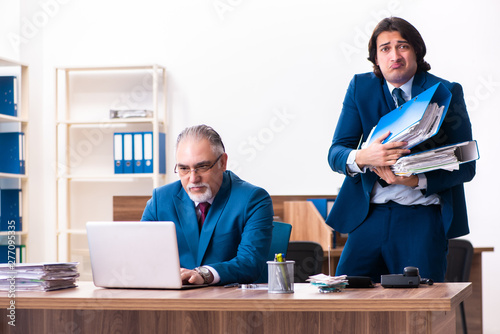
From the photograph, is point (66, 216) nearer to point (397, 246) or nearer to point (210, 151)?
point (210, 151)

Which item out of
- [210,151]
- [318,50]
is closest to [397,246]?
[210,151]

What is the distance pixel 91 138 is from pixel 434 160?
4293mm

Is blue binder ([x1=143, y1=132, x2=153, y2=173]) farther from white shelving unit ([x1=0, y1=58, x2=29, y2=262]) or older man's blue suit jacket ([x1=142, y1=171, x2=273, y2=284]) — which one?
older man's blue suit jacket ([x1=142, y1=171, x2=273, y2=284])

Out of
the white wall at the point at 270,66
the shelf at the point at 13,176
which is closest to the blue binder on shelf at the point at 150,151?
the white wall at the point at 270,66

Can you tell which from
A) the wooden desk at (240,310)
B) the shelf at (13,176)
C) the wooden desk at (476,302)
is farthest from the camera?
the shelf at (13,176)

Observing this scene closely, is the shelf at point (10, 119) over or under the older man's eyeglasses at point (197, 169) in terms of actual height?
over

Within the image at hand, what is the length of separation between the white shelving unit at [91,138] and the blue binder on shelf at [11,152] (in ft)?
1.11

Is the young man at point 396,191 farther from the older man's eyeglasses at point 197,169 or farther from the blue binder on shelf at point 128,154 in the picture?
the blue binder on shelf at point 128,154

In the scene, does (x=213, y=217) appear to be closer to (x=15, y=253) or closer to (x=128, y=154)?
(x=128, y=154)

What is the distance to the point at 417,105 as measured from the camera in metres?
1.87

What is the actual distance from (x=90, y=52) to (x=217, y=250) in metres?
4.04

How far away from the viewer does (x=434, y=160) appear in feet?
6.47

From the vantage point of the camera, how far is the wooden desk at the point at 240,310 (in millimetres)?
1585

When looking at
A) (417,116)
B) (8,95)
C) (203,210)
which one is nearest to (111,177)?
(8,95)
